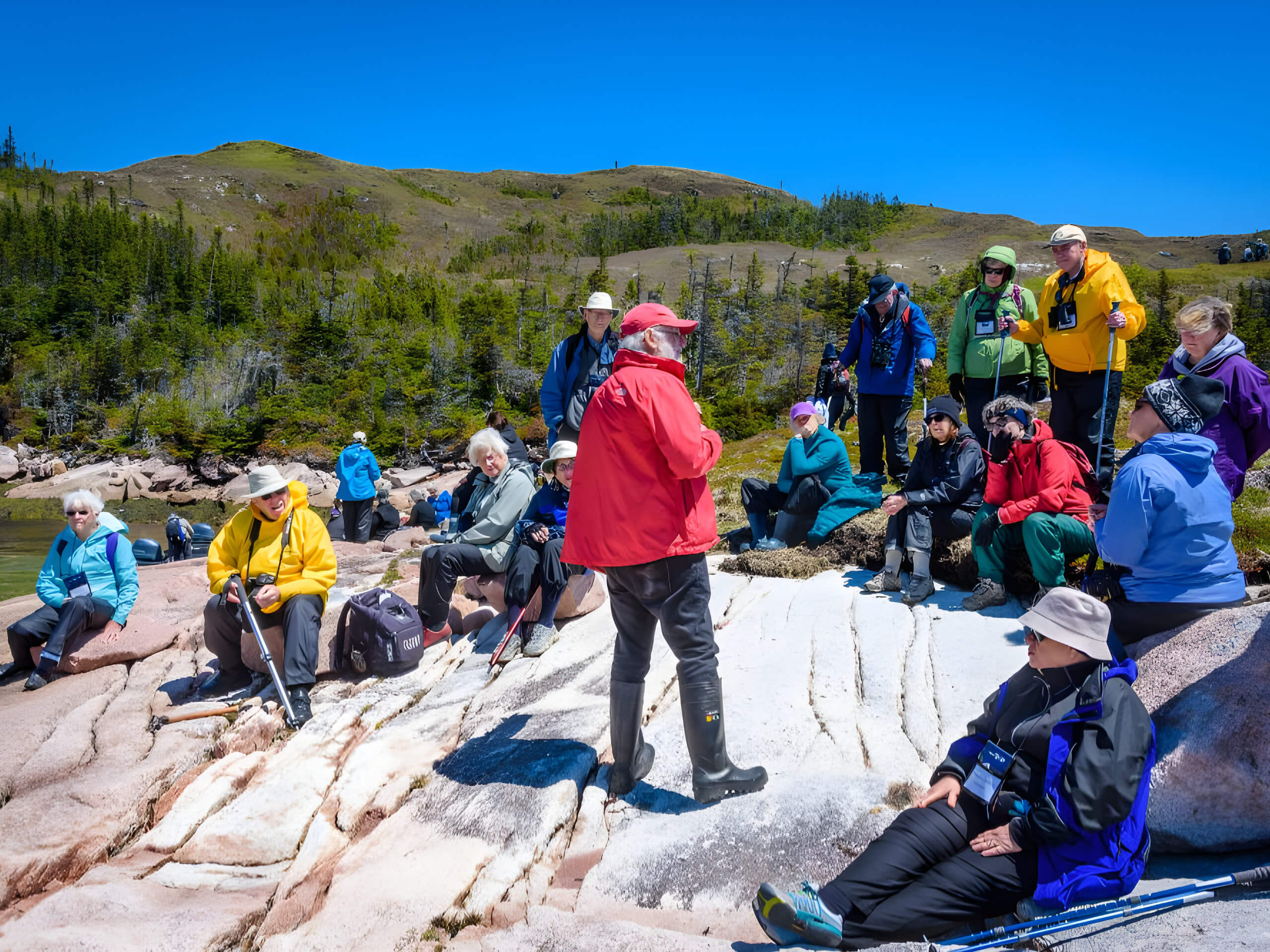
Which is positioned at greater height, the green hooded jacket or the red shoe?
the green hooded jacket

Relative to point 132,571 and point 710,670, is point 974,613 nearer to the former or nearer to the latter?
point 710,670

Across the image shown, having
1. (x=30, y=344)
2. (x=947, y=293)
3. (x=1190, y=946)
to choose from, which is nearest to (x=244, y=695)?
(x=1190, y=946)

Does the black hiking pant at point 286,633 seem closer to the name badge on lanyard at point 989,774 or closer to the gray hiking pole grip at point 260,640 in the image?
the gray hiking pole grip at point 260,640

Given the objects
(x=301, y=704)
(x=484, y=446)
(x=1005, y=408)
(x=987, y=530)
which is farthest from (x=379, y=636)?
(x=1005, y=408)

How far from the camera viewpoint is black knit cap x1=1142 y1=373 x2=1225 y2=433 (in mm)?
3664

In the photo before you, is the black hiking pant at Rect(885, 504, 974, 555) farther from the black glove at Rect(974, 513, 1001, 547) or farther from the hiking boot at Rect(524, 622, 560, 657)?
the hiking boot at Rect(524, 622, 560, 657)

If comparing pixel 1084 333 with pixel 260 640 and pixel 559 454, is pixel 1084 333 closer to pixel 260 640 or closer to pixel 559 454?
pixel 559 454

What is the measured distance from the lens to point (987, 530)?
561 centimetres

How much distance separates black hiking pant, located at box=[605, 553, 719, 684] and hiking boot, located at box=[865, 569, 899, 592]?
9.78ft

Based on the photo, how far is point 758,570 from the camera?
6.88 metres

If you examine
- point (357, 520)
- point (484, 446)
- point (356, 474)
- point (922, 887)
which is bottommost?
point (357, 520)

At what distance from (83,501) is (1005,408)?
6.91 meters

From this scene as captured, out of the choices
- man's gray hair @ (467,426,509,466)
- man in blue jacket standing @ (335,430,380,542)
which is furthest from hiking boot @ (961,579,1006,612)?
man in blue jacket standing @ (335,430,380,542)

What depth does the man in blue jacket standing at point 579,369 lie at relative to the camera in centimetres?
655
